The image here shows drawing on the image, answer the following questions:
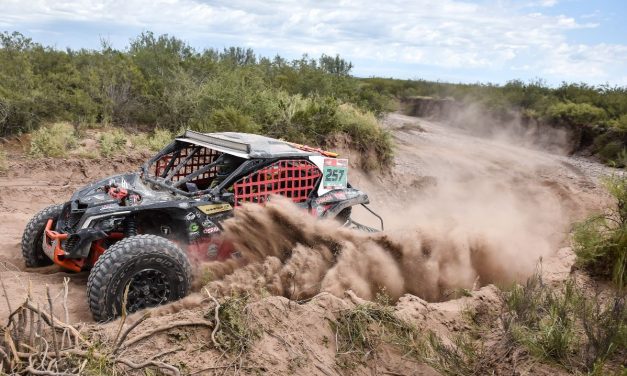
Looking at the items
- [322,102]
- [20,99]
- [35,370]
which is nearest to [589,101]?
[322,102]

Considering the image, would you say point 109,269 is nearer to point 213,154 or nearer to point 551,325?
point 213,154

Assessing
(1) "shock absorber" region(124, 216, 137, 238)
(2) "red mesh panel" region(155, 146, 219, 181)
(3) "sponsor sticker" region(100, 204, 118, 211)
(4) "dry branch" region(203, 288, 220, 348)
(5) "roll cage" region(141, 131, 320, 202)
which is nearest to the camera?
(4) "dry branch" region(203, 288, 220, 348)

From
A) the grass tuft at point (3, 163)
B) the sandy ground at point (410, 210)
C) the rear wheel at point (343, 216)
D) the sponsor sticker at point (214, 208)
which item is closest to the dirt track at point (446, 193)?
the sandy ground at point (410, 210)

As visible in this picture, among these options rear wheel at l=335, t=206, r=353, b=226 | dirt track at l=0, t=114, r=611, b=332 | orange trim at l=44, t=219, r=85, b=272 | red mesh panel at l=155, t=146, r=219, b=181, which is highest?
red mesh panel at l=155, t=146, r=219, b=181

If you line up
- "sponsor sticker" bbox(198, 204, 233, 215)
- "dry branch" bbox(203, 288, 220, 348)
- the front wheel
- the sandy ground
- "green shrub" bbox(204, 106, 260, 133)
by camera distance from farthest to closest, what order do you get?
1. "green shrub" bbox(204, 106, 260, 133)
2. "sponsor sticker" bbox(198, 204, 233, 215)
3. the front wheel
4. the sandy ground
5. "dry branch" bbox(203, 288, 220, 348)

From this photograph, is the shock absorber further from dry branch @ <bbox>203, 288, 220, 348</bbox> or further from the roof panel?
dry branch @ <bbox>203, 288, 220, 348</bbox>

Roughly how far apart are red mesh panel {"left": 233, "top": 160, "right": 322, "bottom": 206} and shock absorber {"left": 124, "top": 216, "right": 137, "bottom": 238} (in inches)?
46.4

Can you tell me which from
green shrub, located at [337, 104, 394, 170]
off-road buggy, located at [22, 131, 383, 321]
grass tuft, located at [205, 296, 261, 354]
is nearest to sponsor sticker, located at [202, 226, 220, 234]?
off-road buggy, located at [22, 131, 383, 321]

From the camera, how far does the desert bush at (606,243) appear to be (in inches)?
233

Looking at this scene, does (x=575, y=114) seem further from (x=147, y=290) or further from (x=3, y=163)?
(x=147, y=290)

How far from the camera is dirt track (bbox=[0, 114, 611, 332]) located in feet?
25.2

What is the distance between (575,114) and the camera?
2247 cm

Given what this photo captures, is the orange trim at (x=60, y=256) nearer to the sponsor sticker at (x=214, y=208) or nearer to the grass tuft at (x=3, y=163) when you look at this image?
the sponsor sticker at (x=214, y=208)

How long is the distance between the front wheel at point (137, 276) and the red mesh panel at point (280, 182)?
1.20m
